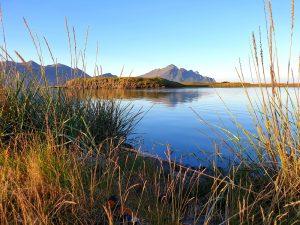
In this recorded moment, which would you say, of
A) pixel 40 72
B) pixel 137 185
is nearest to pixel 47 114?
pixel 40 72

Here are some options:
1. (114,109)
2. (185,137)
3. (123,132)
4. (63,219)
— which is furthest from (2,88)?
(185,137)

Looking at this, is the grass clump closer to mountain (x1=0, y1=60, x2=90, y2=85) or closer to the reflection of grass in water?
the reflection of grass in water

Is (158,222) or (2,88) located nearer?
(158,222)

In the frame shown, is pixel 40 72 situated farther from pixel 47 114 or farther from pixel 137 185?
pixel 137 185

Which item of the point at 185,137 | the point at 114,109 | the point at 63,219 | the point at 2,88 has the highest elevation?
the point at 2,88

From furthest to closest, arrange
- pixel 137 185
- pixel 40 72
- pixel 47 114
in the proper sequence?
pixel 40 72 → pixel 47 114 → pixel 137 185

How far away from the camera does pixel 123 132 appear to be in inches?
283

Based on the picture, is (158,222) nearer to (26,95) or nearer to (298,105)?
(298,105)

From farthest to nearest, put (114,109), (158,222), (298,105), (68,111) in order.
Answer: (114,109) → (68,111) → (298,105) → (158,222)

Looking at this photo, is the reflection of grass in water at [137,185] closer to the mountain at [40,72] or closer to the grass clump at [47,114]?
the grass clump at [47,114]

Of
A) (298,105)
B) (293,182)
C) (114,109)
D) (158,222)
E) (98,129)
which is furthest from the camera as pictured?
(114,109)

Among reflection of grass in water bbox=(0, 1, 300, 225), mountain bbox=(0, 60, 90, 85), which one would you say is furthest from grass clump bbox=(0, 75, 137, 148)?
mountain bbox=(0, 60, 90, 85)

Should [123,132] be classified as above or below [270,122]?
below

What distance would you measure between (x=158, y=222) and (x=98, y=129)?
3902 millimetres
